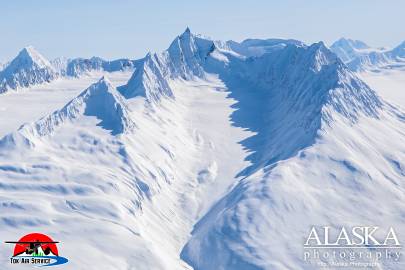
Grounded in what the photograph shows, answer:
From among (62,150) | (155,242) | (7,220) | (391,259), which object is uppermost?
(62,150)

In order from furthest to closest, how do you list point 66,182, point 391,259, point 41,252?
point 66,182 < point 391,259 < point 41,252

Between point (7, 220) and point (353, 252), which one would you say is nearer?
point (7, 220)

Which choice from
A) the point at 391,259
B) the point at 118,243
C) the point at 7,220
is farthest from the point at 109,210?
the point at 391,259

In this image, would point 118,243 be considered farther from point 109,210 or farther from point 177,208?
point 177,208

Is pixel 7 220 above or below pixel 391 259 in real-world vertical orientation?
above

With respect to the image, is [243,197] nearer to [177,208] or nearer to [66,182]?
[177,208]

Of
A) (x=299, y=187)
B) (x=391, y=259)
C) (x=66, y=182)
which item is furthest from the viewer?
(x=299, y=187)
